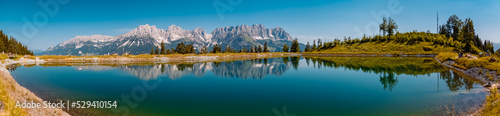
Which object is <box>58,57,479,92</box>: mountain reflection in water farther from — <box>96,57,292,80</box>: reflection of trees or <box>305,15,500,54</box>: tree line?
<box>305,15,500,54</box>: tree line

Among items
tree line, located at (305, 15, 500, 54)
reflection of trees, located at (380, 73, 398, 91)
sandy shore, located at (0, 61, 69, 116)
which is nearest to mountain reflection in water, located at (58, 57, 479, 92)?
reflection of trees, located at (380, 73, 398, 91)

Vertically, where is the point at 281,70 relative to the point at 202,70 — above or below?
below

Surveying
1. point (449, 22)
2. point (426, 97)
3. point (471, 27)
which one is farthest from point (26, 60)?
point (449, 22)

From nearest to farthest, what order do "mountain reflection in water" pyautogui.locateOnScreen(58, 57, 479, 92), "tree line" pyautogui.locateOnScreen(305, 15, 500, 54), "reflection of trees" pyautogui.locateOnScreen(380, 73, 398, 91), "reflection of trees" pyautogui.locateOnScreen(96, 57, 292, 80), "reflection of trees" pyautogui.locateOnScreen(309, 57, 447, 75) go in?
1. "reflection of trees" pyautogui.locateOnScreen(380, 73, 398, 91)
2. "mountain reflection in water" pyautogui.locateOnScreen(58, 57, 479, 92)
3. "reflection of trees" pyautogui.locateOnScreen(96, 57, 292, 80)
4. "reflection of trees" pyautogui.locateOnScreen(309, 57, 447, 75)
5. "tree line" pyautogui.locateOnScreen(305, 15, 500, 54)

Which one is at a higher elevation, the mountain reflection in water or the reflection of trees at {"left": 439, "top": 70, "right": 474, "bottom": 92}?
the mountain reflection in water

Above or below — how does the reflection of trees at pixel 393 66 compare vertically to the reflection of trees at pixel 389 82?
above

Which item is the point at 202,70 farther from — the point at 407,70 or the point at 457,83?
the point at 457,83

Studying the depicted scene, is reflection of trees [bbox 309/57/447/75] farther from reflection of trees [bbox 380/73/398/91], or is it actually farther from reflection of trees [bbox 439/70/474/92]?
reflection of trees [bbox 380/73/398/91]

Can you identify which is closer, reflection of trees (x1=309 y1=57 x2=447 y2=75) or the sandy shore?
the sandy shore

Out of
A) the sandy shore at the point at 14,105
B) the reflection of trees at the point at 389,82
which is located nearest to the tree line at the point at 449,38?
the reflection of trees at the point at 389,82

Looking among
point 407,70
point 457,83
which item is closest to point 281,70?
point 407,70

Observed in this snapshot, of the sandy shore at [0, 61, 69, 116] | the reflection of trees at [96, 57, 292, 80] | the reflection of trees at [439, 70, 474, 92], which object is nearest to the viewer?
the sandy shore at [0, 61, 69, 116]

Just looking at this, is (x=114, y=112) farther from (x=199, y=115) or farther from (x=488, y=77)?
(x=488, y=77)

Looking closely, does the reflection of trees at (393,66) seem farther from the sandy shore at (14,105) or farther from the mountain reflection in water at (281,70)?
the sandy shore at (14,105)
